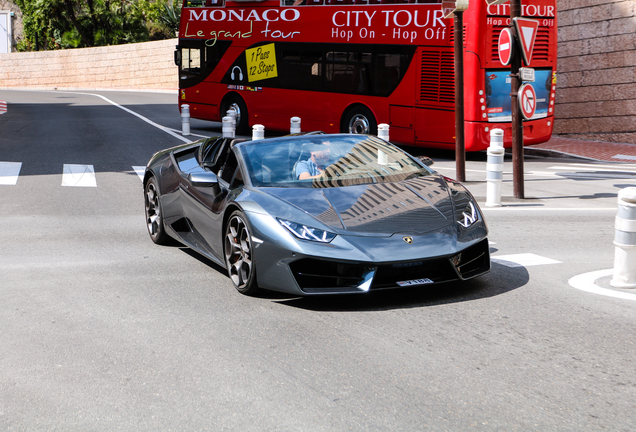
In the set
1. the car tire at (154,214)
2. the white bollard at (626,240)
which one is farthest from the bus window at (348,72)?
the white bollard at (626,240)

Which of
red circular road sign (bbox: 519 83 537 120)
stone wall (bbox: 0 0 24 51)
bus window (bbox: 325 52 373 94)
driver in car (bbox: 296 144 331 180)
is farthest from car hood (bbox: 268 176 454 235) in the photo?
stone wall (bbox: 0 0 24 51)

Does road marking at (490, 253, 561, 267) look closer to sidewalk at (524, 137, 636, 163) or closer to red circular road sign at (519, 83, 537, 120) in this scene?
red circular road sign at (519, 83, 537, 120)

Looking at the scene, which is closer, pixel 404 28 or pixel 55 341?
pixel 55 341

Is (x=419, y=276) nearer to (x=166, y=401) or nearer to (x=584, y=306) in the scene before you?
(x=584, y=306)

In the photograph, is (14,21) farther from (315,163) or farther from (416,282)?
(416,282)

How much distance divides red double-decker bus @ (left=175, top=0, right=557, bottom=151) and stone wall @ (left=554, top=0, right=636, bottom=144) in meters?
4.71

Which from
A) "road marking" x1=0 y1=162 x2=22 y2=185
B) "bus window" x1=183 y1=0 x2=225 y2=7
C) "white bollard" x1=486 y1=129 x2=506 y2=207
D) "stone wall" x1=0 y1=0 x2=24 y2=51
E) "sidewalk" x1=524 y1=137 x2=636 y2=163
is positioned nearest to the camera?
"white bollard" x1=486 y1=129 x2=506 y2=207

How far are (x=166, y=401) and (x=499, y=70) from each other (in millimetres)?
13831

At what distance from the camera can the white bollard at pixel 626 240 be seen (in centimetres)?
592

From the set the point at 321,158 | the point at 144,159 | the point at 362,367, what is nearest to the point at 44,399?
the point at 362,367

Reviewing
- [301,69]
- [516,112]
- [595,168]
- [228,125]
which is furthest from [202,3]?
[516,112]

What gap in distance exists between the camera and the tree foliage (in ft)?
198

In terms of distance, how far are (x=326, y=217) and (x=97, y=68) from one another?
2244 inches

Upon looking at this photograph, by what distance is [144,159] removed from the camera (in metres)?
16.2
